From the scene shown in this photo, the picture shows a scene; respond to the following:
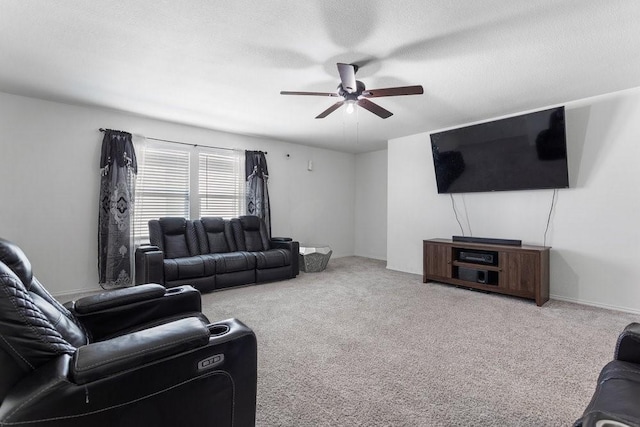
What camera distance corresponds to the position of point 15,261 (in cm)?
130

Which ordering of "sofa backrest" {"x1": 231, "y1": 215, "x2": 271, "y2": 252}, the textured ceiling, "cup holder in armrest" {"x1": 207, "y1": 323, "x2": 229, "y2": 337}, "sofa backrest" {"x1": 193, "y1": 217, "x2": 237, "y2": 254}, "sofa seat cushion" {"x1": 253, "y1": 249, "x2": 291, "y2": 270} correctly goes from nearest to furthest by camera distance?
"cup holder in armrest" {"x1": 207, "y1": 323, "x2": 229, "y2": 337} < the textured ceiling < "sofa seat cushion" {"x1": 253, "y1": 249, "x2": 291, "y2": 270} < "sofa backrest" {"x1": 193, "y1": 217, "x2": 237, "y2": 254} < "sofa backrest" {"x1": 231, "y1": 215, "x2": 271, "y2": 252}

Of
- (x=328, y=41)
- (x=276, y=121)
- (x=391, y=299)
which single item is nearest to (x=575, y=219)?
(x=391, y=299)

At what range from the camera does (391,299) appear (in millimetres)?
3732

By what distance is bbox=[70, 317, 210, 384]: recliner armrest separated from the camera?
96 centimetres

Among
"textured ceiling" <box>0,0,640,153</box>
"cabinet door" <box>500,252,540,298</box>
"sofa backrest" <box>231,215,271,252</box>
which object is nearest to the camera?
"textured ceiling" <box>0,0,640,153</box>

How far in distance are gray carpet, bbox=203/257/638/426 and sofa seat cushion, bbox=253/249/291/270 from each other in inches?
23.6

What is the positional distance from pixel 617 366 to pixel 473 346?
1201mm

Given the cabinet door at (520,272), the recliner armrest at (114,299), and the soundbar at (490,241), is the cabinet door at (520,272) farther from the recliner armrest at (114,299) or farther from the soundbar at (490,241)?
the recliner armrest at (114,299)

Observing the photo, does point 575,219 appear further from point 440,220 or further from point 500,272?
point 440,220

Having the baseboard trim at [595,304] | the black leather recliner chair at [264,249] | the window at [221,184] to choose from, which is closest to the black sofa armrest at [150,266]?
the black leather recliner chair at [264,249]

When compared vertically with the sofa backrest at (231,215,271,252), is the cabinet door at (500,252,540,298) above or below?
below

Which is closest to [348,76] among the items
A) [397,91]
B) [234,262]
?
[397,91]

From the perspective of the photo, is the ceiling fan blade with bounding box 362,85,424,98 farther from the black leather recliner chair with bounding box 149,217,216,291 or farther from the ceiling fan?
the black leather recliner chair with bounding box 149,217,216,291

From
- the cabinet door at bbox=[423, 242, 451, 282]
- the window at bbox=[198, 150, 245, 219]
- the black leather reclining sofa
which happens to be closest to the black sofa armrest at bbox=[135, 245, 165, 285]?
the black leather reclining sofa
